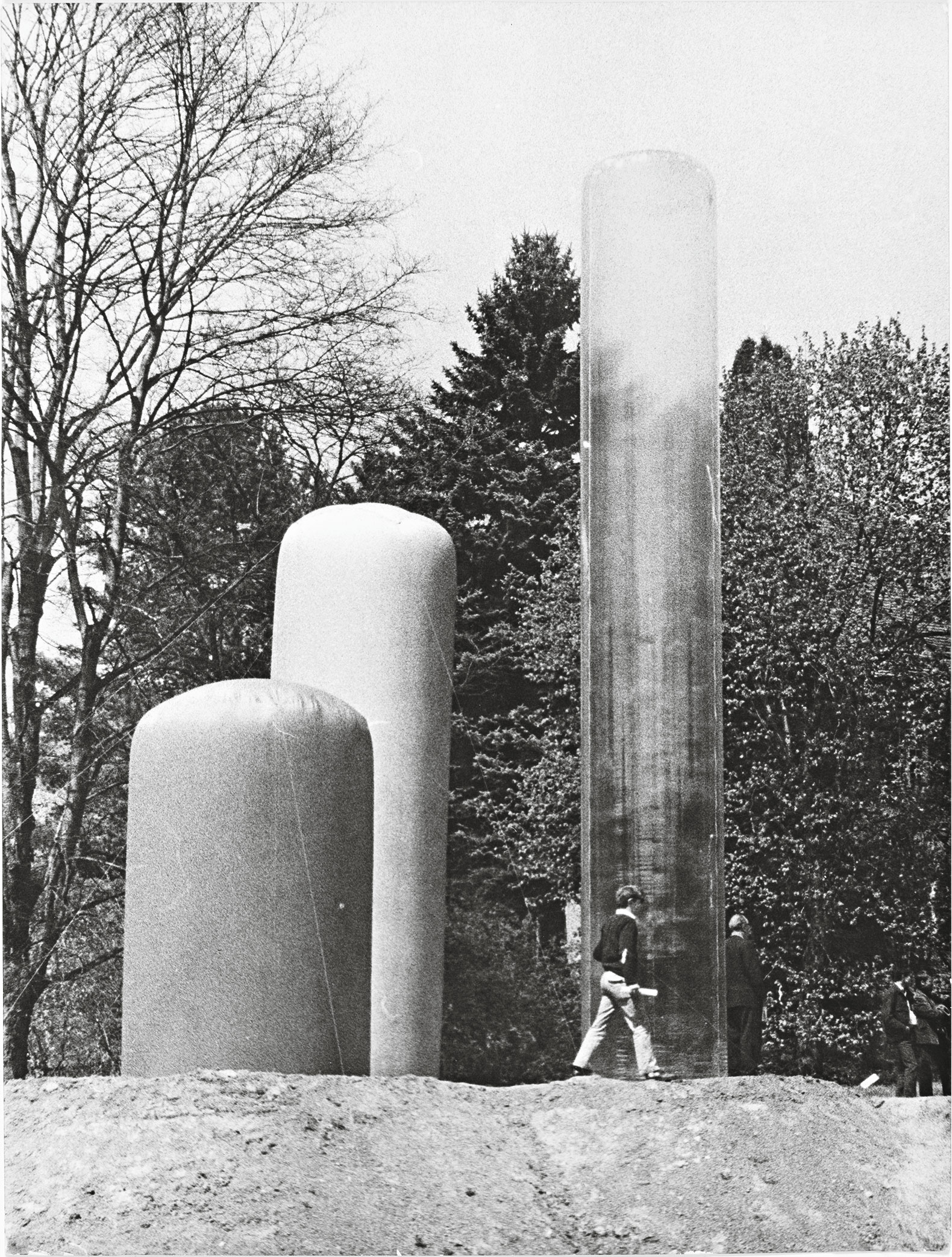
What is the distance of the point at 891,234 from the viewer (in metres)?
13.1

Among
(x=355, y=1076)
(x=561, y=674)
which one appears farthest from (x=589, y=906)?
(x=561, y=674)

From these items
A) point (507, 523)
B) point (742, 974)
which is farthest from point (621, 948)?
point (507, 523)

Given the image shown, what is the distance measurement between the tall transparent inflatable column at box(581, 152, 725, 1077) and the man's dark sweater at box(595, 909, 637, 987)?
85mm

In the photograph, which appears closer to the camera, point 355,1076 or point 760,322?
point 355,1076

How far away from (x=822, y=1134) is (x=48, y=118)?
9882 millimetres

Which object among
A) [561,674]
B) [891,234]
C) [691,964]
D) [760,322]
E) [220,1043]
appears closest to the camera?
[220,1043]

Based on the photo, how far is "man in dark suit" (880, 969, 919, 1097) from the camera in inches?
449

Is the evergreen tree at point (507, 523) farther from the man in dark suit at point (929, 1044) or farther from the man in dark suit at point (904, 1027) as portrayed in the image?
the man in dark suit at point (904, 1027)

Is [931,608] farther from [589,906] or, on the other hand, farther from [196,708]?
[196,708]

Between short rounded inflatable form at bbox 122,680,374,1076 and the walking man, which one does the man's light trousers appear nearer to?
the walking man

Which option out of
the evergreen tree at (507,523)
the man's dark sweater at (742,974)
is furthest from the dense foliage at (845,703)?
the man's dark sweater at (742,974)

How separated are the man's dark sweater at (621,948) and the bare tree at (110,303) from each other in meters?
5.88

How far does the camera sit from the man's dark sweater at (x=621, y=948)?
352 inches

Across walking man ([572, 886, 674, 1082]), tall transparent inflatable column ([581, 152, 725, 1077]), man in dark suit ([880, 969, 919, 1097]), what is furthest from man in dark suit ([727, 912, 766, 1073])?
walking man ([572, 886, 674, 1082])
